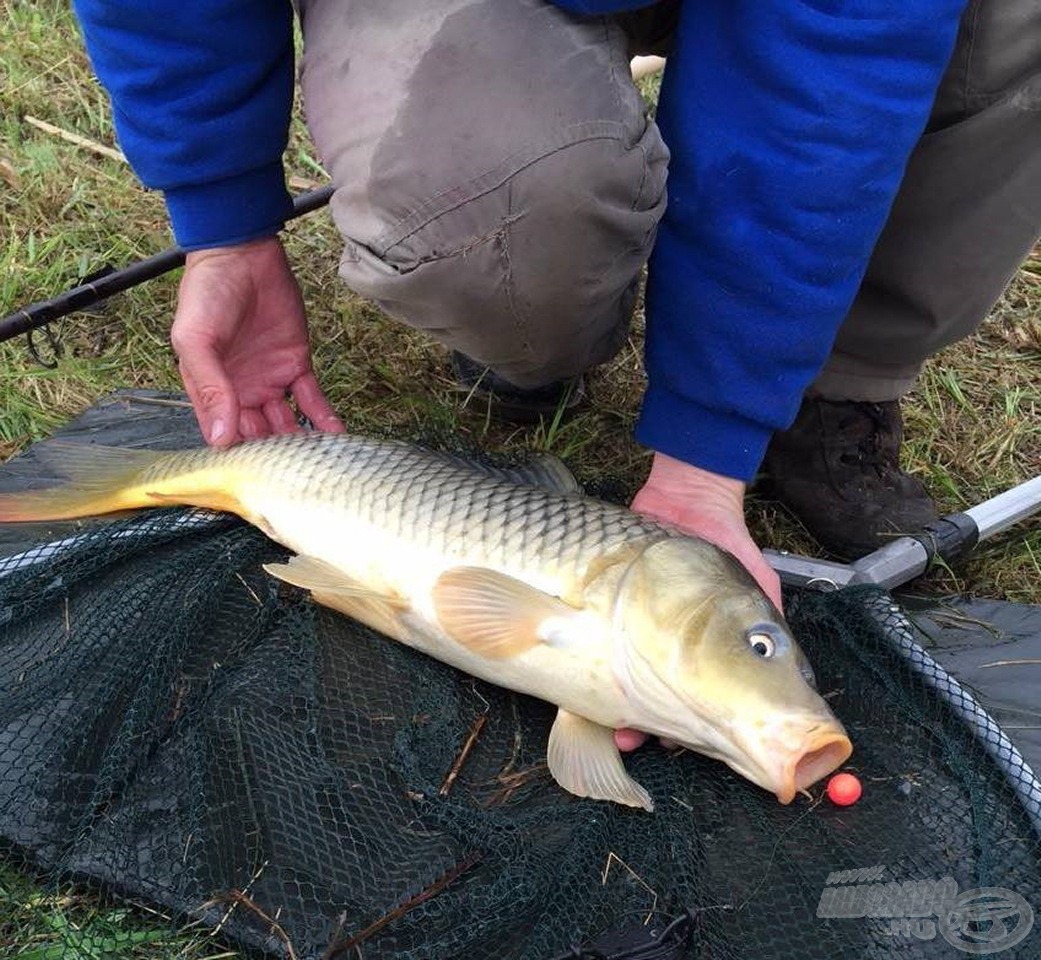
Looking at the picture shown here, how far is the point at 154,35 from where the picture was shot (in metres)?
1.64

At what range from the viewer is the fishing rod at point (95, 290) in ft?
6.86

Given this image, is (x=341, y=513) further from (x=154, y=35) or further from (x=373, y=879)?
(x=154, y=35)

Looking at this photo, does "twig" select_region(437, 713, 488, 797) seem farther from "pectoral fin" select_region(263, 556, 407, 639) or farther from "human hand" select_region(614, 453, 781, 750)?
"human hand" select_region(614, 453, 781, 750)

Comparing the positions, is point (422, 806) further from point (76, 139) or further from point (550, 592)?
point (76, 139)

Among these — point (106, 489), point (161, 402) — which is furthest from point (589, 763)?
point (161, 402)

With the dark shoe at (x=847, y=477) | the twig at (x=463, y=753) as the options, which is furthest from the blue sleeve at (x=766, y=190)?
the twig at (x=463, y=753)

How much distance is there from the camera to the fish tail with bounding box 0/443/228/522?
1.71 meters

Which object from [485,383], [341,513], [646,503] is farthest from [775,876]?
[485,383]

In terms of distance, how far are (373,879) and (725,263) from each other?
90cm

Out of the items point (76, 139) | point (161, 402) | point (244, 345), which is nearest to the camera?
point (244, 345)

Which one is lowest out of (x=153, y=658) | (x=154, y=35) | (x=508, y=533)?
(x=153, y=658)

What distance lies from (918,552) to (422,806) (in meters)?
0.85

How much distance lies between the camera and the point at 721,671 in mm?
1269

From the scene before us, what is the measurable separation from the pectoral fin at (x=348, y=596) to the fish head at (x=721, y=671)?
1.00 ft
